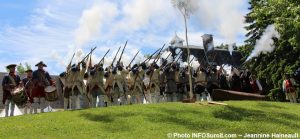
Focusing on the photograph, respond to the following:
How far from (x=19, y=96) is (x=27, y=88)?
0.65 metres

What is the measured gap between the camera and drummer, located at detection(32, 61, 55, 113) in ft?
48.4

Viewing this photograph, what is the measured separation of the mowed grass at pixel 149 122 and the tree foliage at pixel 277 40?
9165 millimetres

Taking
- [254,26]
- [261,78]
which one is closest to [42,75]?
[261,78]

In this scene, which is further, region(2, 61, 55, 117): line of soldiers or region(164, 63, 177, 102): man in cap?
region(164, 63, 177, 102): man in cap

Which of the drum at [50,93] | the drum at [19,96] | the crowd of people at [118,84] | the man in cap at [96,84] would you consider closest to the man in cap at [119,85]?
the crowd of people at [118,84]

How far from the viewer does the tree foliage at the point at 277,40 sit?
75.9 feet

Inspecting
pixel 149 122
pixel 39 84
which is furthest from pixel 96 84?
pixel 149 122

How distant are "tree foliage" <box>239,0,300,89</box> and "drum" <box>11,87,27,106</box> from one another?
43.4 ft

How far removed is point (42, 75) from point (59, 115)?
2.46 m

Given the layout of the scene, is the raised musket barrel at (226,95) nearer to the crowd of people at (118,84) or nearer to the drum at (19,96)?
the crowd of people at (118,84)

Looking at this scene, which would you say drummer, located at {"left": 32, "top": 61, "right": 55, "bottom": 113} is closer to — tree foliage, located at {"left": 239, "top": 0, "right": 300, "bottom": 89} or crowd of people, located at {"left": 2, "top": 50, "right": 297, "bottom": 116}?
crowd of people, located at {"left": 2, "top": 50, "right": 297, "bottom": 116}

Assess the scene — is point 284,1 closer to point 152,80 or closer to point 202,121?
point 152,80

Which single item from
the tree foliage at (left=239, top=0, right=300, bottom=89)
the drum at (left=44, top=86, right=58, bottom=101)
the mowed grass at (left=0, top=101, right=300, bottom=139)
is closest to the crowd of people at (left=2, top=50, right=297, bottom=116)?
the drum at (left=44, top=86, right=58, bottom=101)

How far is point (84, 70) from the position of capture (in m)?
17.4
